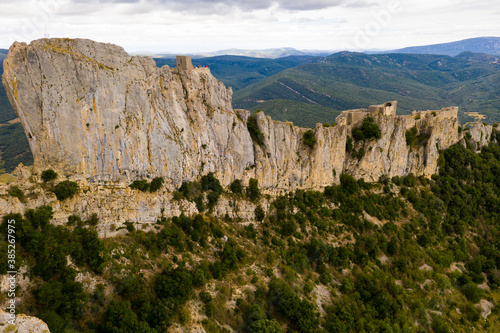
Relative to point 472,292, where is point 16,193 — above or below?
above

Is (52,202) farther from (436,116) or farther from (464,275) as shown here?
(436,116)

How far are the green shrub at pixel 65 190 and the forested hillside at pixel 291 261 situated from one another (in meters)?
0.12

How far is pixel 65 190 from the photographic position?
33.9 m

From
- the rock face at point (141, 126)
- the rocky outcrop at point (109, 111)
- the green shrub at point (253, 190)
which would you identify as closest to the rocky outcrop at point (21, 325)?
the rock face at point (141, 126)

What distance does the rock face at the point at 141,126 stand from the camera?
33.2 metres

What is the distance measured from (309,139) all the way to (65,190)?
123 ft

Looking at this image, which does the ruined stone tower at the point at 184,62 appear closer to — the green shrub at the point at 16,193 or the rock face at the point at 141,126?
the rock face at the point at 141,126

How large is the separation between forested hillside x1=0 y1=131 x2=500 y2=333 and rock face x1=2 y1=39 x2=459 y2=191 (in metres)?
2.69

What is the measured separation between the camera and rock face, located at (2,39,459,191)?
3316 cm

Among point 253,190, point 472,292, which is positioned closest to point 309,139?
point 253,190

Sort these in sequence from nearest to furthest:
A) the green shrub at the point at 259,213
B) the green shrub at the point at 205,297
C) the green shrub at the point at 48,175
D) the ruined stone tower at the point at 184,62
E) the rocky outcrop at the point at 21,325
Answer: the rocky outcrop at the point at 21,325 → the green shrub at the point at 48,175 → the green shrub at the point at 205,297 → the ruined stone tower at the point at 184,62 → the green shrub at the point at 259,213

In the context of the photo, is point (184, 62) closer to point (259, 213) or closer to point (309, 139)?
point (309, 139)

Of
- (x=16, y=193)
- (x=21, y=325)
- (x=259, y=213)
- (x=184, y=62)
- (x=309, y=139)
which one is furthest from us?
(x=309, y=139)

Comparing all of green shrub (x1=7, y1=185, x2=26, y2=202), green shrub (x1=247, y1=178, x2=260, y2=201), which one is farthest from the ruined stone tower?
green shrub (x1=7, y1=185, x2=26, y2=202)
